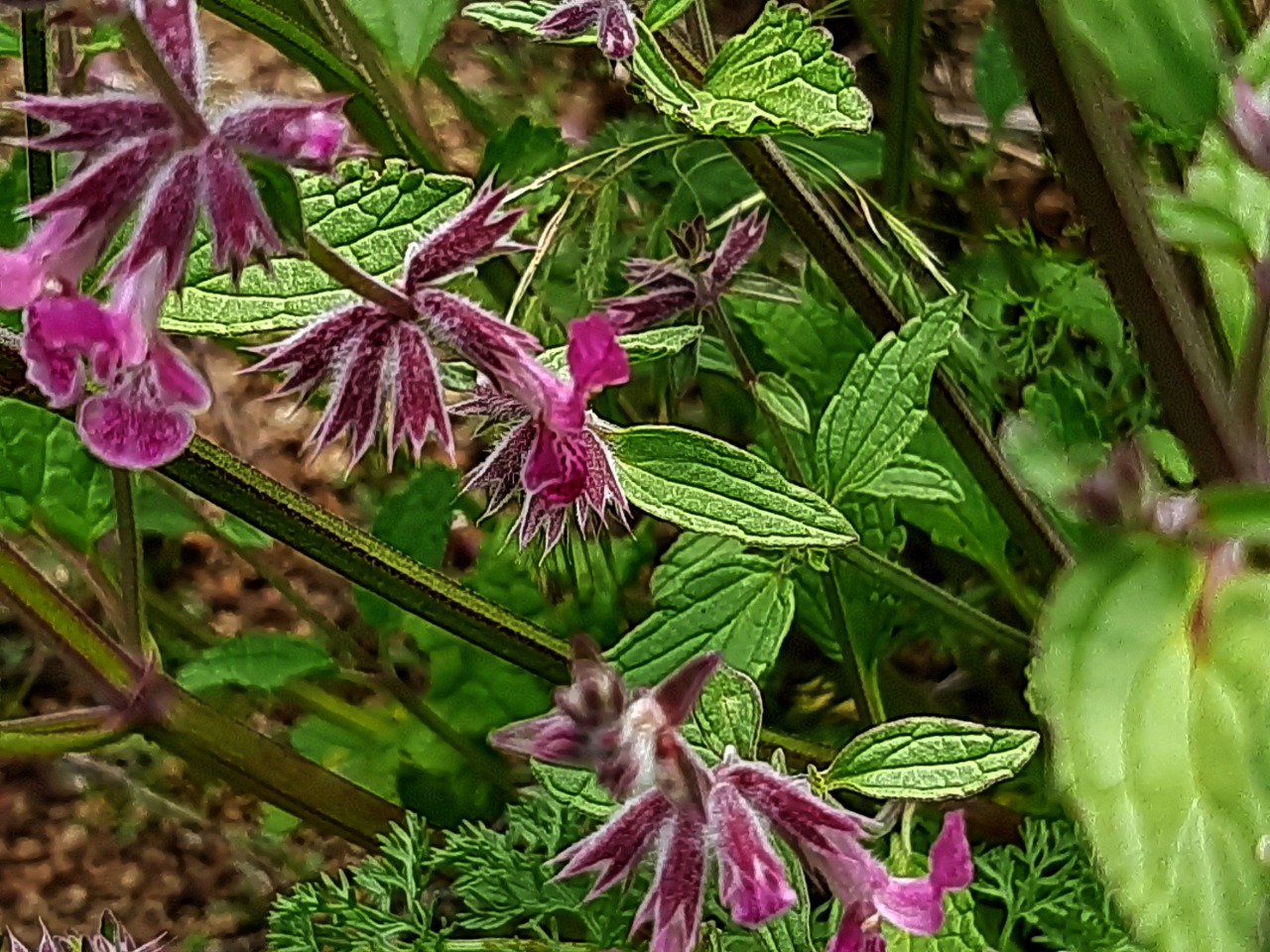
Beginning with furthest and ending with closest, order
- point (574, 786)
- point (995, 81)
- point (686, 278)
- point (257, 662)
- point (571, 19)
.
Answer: point (995, 81)
point (257, 662)
point (686, 278)
point (574, 786)
point (571, 19)

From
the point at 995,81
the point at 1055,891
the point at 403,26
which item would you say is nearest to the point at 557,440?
the point at 403,26

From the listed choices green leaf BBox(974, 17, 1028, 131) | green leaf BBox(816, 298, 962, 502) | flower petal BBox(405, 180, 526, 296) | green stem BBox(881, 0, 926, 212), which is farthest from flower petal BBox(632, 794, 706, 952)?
green leaf BBox(974, 17, 1028, 131)

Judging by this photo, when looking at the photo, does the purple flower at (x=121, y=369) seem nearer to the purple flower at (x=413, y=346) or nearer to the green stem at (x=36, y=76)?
the purple flower at (x=413, y=346)

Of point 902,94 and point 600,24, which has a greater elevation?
point 600,24

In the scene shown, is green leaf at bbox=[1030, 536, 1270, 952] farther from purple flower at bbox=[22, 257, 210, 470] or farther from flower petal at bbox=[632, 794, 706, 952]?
purple flower at bbox=[22, 257, 210, 470]

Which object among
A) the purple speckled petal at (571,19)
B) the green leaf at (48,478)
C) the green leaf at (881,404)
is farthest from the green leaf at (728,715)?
the green leaf at (48,478)

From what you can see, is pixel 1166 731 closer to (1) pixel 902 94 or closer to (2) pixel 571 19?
(2) pixel 571 19

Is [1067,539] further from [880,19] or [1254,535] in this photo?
[880,19]
